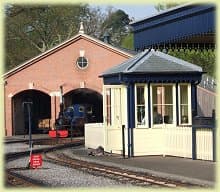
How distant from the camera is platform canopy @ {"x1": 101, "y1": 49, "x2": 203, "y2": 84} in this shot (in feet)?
68.0

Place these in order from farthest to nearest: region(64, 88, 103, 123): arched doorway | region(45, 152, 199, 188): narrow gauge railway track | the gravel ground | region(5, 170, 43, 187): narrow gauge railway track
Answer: region(64, 88, 103, 123): arched doorway < region(5, 170, 43, 187): narrow gauge railway track < the gravel ground < region(45, 152, 199, 188): narrow gauge railway track

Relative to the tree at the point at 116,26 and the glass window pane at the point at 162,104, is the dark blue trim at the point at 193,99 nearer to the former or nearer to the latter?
the glass window pane at the point at 162,104

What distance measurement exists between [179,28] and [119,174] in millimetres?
7243

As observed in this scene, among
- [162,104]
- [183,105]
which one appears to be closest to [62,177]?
[162,104]

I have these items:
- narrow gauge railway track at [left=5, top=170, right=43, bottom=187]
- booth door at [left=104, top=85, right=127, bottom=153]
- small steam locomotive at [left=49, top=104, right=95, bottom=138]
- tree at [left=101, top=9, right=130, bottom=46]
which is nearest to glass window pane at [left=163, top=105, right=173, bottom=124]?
booth door at [left=104, top=85, right=127, bottom=153]

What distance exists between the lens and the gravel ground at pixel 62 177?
14901 mm

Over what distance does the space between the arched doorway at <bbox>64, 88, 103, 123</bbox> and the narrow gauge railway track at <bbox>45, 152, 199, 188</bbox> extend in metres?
22.4

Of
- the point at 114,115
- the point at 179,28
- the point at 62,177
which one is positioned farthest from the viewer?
the point at 114,115

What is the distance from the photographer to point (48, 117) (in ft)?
159

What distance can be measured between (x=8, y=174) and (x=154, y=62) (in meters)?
6.60

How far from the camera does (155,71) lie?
819 inches

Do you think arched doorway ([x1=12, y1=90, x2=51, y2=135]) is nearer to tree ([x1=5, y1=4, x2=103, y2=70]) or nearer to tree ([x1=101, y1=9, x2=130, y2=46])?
tree ([x1=5, y1=4, x2=103, y2=70])

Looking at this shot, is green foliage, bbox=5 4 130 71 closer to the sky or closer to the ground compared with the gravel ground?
closer to the sky

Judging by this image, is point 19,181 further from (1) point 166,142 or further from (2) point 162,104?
(2) point 162,104
